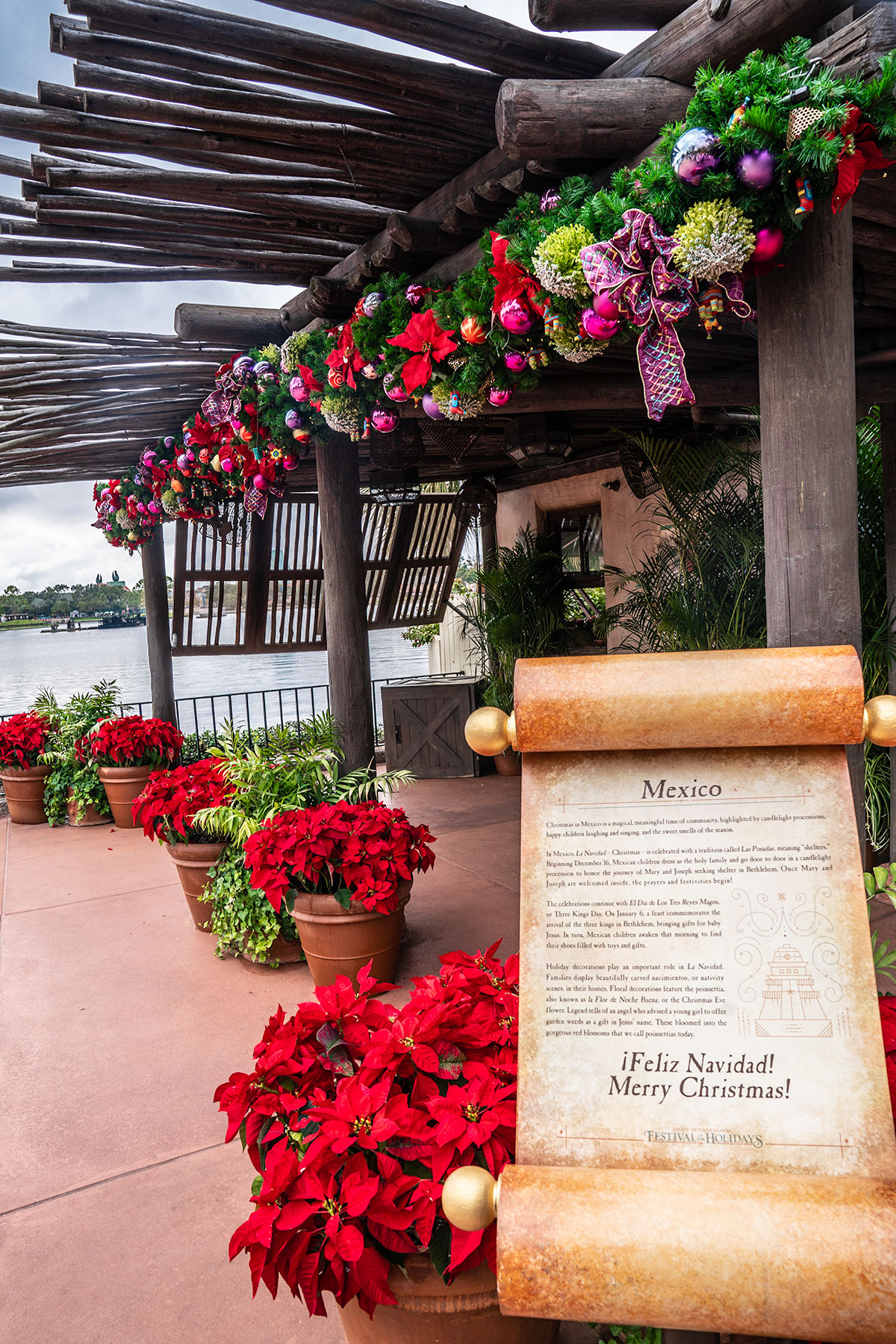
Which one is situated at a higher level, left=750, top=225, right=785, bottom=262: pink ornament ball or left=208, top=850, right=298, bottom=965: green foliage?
left=750, top=225, right=785, bottom=262: pink ornament ball

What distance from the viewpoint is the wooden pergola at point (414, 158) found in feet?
5.77

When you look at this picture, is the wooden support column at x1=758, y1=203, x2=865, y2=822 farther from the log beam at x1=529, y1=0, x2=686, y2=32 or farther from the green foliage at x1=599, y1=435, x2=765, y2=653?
the green foliage at x1=599, y1=435, x2=765, y2=653

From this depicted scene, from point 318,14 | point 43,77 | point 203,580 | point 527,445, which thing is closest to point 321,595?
point 203,580

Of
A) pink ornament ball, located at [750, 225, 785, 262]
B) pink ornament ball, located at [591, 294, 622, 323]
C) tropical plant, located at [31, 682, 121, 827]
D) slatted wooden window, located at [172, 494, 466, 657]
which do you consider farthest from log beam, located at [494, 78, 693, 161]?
tropical plant, located at [31, 682, 121, 827]

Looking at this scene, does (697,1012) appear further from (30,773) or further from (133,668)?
(133,668)

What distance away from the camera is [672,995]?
1.09 m

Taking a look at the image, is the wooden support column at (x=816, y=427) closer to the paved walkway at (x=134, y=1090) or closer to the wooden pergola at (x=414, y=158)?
the wooden pergola at (x=414, y=158)

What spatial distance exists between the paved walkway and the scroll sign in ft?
1.76

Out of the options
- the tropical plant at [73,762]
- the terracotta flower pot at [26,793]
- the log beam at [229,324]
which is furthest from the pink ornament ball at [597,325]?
the terracotta flower pot at [26,793]

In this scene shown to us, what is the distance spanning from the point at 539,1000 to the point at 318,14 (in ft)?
6.00

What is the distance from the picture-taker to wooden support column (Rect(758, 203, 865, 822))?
176 centimetres

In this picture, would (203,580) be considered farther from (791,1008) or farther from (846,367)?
(791,1008)

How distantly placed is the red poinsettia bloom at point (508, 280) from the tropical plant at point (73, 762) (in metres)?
4.88

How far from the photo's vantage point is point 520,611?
→ 6594 mm
